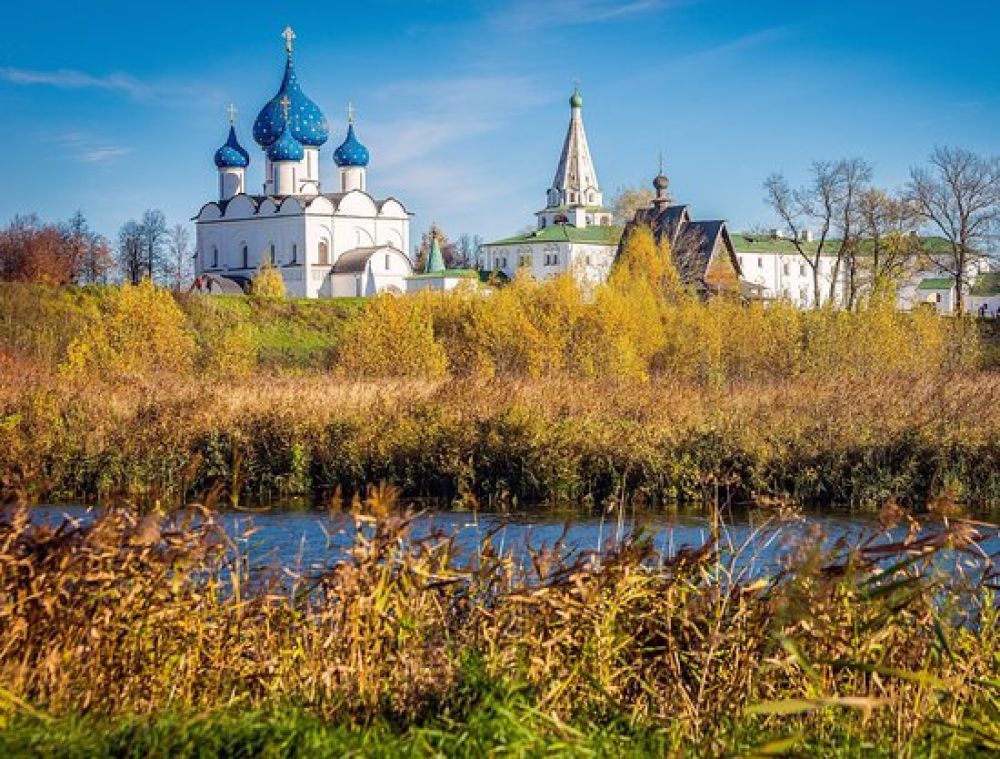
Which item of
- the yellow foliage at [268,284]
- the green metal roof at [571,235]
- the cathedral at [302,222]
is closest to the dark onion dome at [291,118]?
the cathedral at [302,222]

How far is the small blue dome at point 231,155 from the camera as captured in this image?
7375 cm

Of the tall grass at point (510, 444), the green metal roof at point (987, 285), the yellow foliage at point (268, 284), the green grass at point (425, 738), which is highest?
the green metal roof at point (987, 285)

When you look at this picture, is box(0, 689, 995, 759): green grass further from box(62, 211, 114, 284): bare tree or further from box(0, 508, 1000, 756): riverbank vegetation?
box(62, 211, 114, 284): bare tree

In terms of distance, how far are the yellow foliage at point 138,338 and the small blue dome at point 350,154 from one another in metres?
44.2

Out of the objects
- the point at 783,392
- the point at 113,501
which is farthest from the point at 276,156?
the point at 113,501

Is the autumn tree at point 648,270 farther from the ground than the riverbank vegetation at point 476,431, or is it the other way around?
the autumn tree at point 648,270

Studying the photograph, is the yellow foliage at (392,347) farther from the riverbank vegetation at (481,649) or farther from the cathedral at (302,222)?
the cathedral at (302,222)

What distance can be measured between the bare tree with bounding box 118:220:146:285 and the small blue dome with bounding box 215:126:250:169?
11452 mm

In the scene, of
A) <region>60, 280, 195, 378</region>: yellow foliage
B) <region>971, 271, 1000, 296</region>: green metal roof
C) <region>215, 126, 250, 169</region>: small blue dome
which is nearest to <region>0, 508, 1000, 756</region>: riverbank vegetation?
<region>60, 280, 195, 378</region>: yellow foliage

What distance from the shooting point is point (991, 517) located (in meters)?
16.9

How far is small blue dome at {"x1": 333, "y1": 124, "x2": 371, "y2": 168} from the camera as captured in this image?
73188 mm

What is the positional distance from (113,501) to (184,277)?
265ft

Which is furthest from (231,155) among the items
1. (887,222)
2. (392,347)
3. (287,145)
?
(392,347)

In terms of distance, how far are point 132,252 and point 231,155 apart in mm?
12728
